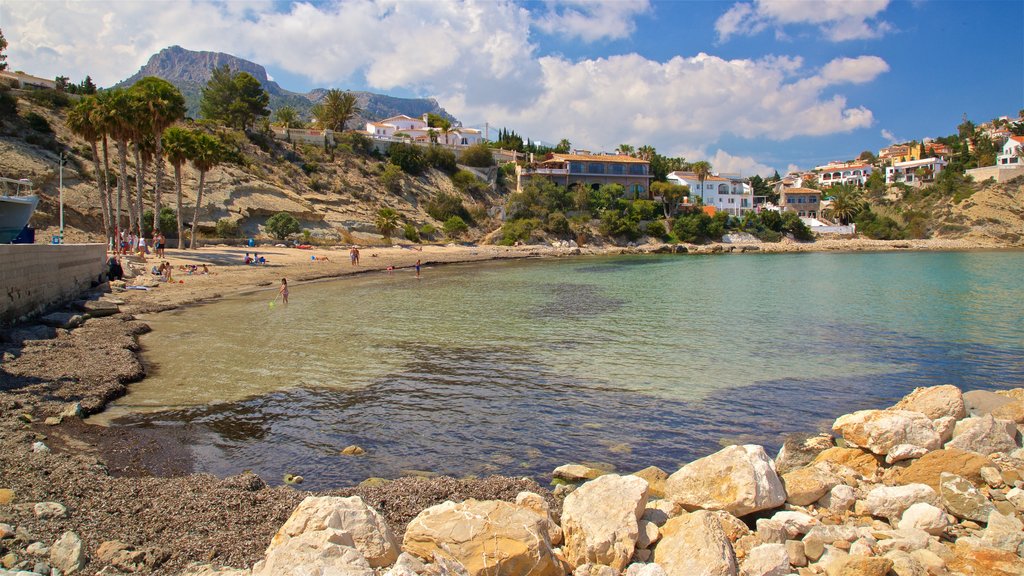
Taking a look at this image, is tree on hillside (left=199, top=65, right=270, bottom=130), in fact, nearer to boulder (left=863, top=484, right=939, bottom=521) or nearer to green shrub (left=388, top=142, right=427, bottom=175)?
green shrub (left=388, top=142, right=427, bottom=175)

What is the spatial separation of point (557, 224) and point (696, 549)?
74.7 m

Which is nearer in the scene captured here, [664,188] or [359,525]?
[359,525]

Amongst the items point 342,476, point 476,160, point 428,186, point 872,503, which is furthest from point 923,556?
point 476,160

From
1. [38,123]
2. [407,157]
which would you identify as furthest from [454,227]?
[38,123]

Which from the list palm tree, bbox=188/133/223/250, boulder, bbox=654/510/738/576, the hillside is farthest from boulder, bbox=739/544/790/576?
the hillside

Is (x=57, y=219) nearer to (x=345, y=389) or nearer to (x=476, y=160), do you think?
(x=345, y=389)

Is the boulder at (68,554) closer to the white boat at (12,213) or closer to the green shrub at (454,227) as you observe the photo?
the white boat at (12,213)

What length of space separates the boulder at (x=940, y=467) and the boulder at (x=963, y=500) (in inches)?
14.4

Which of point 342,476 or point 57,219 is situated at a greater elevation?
point 57,219

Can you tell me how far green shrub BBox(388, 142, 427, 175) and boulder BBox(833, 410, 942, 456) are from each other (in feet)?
249

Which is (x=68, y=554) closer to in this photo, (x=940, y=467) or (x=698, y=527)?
(x=698, y=527)

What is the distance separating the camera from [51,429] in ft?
31.4

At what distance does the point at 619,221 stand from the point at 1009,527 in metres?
77.9

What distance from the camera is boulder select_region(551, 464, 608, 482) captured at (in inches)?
325
